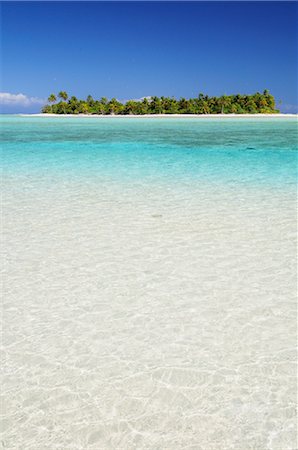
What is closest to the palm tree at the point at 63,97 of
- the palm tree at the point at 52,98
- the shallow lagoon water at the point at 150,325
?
the palm tree at the point at 52,98

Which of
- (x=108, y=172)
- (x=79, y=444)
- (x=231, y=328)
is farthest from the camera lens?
(x=108, y=172)

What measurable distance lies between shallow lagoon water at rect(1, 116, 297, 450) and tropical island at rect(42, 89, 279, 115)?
284 ft

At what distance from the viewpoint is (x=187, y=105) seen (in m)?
90.7

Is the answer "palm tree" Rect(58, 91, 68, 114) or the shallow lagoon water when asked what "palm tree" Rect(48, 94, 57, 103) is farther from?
the shallow lagoon water

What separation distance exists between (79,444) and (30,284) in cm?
210

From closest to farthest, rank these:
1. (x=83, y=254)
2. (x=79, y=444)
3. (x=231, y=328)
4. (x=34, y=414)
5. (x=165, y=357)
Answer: (x=79, y=444)
(x=34, y=414)
(x=165, y=357)
(x=231, y=328)
(x=83, y=254)

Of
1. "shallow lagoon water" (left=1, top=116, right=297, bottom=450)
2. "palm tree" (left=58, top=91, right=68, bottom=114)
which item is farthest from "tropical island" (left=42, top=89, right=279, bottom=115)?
"shallow lagoon water" (left=1, top=116, right=297, bottom=450)

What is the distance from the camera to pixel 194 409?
8.20 feet

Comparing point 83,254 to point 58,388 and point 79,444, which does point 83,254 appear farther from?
point 79,444

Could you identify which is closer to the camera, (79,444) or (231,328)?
(79,444)

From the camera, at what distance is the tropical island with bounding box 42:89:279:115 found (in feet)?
296

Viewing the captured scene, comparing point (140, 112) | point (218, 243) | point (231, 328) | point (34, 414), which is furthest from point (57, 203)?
point (140, 112)

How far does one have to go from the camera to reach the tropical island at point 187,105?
90.3m

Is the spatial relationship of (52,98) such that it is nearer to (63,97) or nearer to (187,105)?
(63,97)
